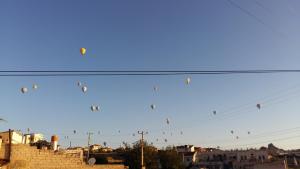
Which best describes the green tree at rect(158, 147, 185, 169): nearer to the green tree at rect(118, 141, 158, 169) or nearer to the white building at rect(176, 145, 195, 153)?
the green tree at rect(118, 141, 158, 169)

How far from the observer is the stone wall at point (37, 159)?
65.7ft

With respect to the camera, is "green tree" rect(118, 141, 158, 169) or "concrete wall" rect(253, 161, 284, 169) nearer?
"concrete wall" rect(253, 161, 284, 169)

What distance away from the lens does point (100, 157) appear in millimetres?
58875

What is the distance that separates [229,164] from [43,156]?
65.7 m

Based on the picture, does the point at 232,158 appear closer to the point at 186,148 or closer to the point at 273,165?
the point at 186,148

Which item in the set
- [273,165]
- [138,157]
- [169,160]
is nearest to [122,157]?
[138,157]

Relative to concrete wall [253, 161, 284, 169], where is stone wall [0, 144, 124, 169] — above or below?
above

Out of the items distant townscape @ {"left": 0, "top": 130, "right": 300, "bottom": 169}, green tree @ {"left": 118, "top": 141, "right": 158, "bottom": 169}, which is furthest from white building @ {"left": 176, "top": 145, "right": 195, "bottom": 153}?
green tree @ {"left": 118, "top": 141, "right": 158, "bottom": 169}

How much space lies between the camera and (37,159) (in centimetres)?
2136

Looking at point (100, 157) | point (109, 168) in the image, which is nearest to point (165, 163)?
point (100, 157)

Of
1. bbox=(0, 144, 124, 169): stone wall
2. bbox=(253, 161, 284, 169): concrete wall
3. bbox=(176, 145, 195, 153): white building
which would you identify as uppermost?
bbox=(0, 144, 124, 169): stone wall

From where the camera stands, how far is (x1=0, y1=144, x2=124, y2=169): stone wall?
65.7 feet

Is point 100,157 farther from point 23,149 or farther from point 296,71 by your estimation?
point 296,71

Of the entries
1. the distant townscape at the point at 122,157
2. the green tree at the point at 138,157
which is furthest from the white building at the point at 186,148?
the green tree at the point at 138,157
